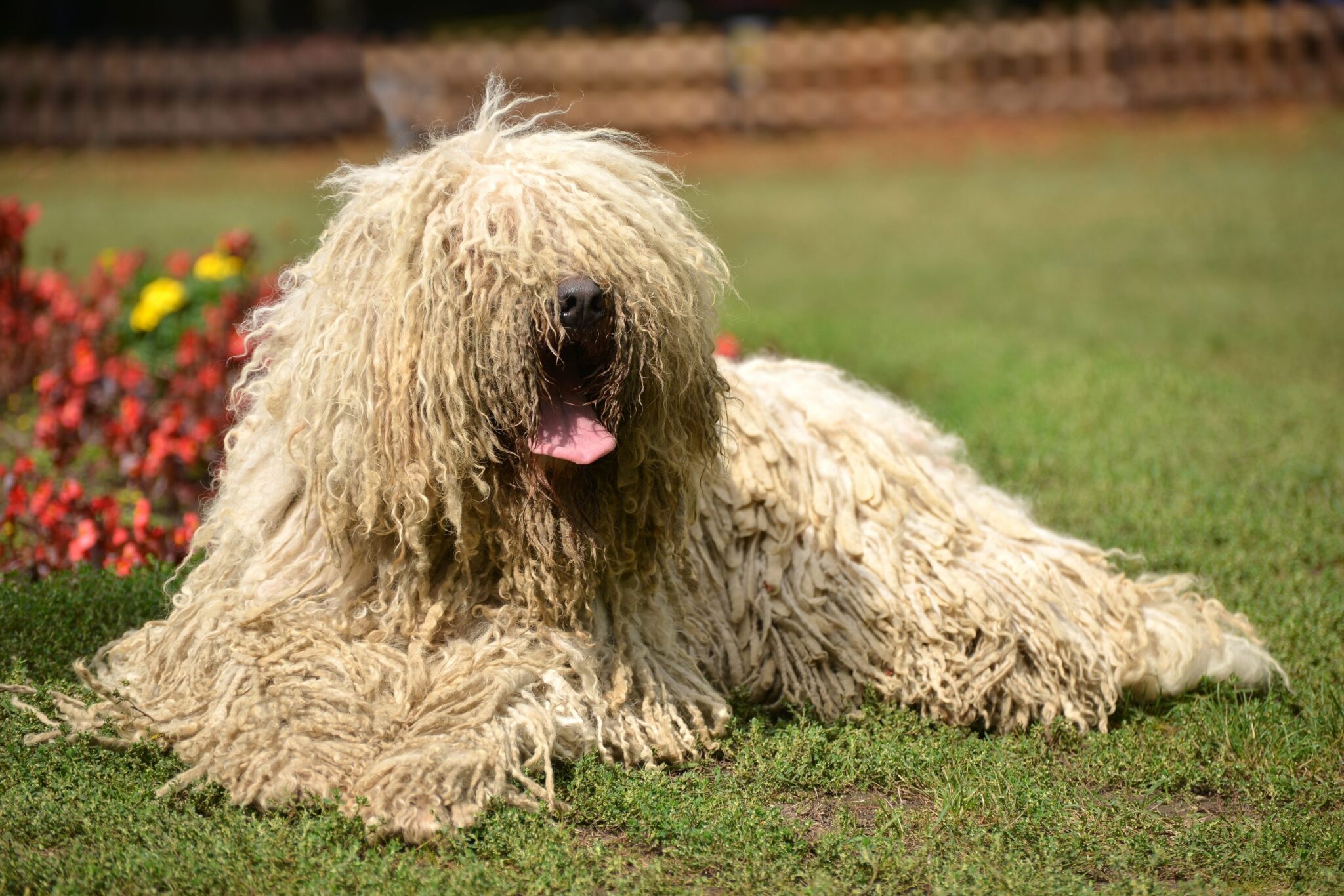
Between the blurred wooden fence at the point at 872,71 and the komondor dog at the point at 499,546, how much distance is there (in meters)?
17.2

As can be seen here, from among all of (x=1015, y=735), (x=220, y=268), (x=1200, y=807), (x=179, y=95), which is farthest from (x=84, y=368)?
(x=179, y=95)

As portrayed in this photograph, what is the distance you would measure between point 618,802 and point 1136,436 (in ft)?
14.4

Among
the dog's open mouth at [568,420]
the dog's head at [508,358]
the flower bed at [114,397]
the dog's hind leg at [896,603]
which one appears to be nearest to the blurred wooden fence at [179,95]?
the flower bed at [114,397]

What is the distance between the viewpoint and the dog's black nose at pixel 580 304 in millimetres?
3402

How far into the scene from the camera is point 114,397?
671cm

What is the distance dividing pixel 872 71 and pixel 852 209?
585 cm

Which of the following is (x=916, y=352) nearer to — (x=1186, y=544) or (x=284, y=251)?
(x=1186, y=544)

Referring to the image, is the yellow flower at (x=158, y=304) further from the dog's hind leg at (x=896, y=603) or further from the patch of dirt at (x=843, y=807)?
the patch of dirt at (x=843, y=807)

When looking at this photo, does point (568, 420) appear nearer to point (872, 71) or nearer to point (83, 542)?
point (83, 542)

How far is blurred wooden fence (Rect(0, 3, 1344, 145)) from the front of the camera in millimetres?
20656

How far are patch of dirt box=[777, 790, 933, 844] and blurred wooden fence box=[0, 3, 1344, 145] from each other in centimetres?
1752

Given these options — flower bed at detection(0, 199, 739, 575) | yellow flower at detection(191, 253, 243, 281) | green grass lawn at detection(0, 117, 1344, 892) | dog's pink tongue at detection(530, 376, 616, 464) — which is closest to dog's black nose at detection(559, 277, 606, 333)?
dog's pink tongue at detection(530, 376, 616, 464)

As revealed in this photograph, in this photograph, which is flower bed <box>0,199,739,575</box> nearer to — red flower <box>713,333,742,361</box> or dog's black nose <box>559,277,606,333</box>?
red flower <box>713,333,742,361</box>

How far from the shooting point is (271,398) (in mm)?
3777
